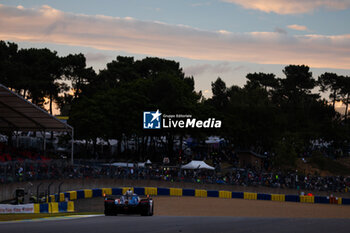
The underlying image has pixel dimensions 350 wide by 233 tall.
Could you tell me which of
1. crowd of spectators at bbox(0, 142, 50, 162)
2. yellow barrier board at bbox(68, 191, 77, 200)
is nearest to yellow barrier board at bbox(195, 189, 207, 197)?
yellow barrier board at bbox(68, 191, 77, 200)

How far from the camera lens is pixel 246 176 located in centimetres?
5425

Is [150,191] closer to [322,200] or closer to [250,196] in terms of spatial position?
[250,196]

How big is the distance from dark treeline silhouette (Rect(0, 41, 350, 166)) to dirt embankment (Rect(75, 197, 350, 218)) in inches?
863

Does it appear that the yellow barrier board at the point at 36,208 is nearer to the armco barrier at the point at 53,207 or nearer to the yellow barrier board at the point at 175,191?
the armco barrier at the point at 53,207

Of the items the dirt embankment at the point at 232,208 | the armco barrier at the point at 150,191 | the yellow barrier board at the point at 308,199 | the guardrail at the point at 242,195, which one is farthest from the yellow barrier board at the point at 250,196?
the armco barrier at the point at 150,191

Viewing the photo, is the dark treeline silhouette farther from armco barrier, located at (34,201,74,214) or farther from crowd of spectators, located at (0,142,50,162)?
armco barrier, located at (34,201,74,214)

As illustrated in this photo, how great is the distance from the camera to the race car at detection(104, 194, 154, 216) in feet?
87.4

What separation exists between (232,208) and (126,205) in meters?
18.1

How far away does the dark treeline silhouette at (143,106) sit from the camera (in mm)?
68312

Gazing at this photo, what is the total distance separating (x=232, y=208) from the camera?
1695 inches

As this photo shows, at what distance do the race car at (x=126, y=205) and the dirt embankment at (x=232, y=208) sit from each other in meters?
9.27

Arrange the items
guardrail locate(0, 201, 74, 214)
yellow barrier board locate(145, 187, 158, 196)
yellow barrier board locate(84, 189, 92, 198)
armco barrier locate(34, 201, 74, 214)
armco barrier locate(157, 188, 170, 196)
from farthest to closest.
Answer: armco barrier locate(157, 188, 170, 196) → yellow barrier board locate(145, 187, 158, 196) → yellow barrier board locate(84, 189, 92, 198) → armco barrier locate(34, 201, 74, 214) → guardrail locate(0, 201, 74, 214)

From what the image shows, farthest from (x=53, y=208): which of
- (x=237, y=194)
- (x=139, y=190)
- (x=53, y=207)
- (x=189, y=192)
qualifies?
(x=237, y=194)

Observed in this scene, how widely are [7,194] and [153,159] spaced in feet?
123
